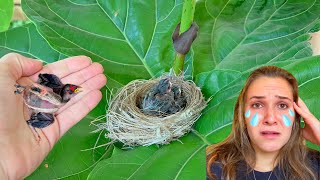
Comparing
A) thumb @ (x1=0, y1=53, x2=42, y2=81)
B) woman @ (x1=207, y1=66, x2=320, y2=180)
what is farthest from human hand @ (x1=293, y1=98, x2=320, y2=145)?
thumb @ (x1=0, y1=53, x2=42, y2=81)

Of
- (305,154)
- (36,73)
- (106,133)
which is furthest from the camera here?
(106,133)

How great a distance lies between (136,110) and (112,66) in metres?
0.10

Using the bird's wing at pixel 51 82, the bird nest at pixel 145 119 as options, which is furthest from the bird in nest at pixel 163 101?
the bird's wing at pixel 51 82

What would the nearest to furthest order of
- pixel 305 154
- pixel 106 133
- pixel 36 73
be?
pixel 305 154 → pixel 36 73 → pixel 106 133

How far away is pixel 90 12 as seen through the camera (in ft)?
2.28

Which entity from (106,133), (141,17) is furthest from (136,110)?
(141,17)

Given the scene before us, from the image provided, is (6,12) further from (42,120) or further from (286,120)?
(286,120)

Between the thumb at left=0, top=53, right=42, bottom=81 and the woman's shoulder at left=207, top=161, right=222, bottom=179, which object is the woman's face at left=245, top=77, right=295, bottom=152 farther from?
the thumb at left=0, top=53, right=42, bottom=81

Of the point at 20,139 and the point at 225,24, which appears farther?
the point at 225,24

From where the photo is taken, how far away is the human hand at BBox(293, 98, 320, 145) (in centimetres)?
42

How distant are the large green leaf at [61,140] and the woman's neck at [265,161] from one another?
254 millimetres

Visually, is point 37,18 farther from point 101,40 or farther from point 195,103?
point 195,103

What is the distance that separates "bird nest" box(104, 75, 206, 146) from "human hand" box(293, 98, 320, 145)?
17 centimetres

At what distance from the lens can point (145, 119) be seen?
58cm
